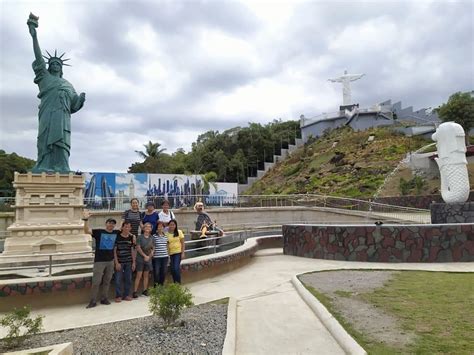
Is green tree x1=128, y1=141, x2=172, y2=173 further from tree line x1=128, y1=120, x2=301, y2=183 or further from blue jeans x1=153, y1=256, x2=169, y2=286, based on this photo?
blue jeans x1=153, y1=256, x2=169, y2=286

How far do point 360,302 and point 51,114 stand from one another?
46.8ft

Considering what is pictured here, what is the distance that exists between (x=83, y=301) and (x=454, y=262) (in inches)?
394

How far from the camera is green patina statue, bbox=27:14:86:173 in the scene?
1532 cm

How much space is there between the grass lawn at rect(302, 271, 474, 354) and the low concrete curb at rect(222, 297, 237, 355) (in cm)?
146

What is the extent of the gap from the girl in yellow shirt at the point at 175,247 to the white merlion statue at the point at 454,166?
505 inches

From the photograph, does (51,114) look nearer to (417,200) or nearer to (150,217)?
(150,217)

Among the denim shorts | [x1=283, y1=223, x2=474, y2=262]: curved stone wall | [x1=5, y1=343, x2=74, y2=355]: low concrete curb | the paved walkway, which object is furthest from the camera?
[x1=283, y1=223, x2=474, y2=262]: curved stone wall

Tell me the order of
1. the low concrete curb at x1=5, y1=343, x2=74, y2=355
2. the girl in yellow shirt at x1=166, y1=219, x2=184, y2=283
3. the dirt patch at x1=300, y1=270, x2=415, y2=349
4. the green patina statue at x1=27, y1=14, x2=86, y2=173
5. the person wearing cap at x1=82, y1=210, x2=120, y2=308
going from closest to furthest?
the low concrete curb at x1=5, y1=343, x2=74, y2=355, the dirt patch at x1=300, y1=270, x2=415, y2=349, the person wearing cap at x1=82, y1=210, x2=120, y2=308, the girl in yellow shirt at x1=166, y1=219, x2=184, y2=283, the green patina statue at x1=27, y1=14, x2=86, y2=173

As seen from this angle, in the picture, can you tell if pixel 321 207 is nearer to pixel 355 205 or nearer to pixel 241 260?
pixel 355 205

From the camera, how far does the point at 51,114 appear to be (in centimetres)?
1540

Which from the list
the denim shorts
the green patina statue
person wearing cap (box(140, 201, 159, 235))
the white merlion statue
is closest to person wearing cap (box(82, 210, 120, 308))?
the denim shorts

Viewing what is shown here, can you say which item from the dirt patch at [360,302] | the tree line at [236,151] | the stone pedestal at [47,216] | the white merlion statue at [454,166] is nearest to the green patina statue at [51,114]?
the stone pedestal at [47,216]

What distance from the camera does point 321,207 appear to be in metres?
26.4

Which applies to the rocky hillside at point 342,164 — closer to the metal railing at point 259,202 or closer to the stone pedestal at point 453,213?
the metal railing at point 259,202
